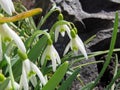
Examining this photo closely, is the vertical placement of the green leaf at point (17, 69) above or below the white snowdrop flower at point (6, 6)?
below

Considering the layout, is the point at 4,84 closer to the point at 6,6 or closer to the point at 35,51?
the point at 6,6

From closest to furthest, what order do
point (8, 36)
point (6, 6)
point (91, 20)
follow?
1. point (6, 6)
2. point (8, 36)
3. point (91, 20)

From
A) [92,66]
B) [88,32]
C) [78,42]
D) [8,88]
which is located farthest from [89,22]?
[8,88]

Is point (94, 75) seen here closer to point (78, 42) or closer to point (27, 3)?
point (78, 42)

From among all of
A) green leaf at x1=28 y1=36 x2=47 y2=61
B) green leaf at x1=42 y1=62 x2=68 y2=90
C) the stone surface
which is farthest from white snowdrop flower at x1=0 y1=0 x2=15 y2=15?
the stone surface

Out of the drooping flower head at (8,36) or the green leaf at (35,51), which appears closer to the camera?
the drooping flower head at (8,36)

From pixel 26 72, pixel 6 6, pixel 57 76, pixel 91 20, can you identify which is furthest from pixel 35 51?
pixel 91 20

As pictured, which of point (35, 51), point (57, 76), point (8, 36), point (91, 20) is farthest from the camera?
point (91, 20)

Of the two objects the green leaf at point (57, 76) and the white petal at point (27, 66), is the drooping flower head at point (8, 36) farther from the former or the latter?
the green leaf at point (57, 76)

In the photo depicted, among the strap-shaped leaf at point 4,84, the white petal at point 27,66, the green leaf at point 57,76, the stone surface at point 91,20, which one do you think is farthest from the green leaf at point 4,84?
the stone surface at point 91,20

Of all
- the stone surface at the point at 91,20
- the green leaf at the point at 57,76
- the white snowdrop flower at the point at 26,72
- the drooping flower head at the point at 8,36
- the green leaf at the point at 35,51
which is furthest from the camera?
the stone surface at the point at 91,20

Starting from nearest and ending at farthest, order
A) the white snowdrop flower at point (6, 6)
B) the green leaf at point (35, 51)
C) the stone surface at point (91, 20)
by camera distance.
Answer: the white snowdrop flower at point (6, 6), the green leaf at point (35, 51), the stone surface at point (91, 20)
